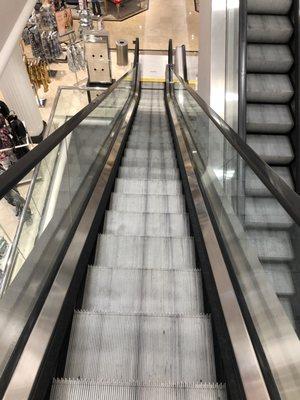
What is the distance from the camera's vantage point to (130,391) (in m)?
1.77

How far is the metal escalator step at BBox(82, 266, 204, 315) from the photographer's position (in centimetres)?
237

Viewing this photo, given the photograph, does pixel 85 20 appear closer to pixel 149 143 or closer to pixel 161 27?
pixel 161 27

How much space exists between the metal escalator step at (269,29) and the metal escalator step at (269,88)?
51cm

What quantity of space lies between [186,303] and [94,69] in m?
9.68

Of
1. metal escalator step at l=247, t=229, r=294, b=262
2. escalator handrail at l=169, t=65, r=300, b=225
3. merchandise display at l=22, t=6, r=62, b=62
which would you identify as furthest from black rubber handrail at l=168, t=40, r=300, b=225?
merchandise display at l=22, t=6, r=62, b=62

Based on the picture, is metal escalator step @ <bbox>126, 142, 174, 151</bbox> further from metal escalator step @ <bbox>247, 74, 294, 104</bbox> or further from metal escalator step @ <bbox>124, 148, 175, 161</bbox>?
metal escalator step @ <bbox>247, 74, 294, 104</bbox>

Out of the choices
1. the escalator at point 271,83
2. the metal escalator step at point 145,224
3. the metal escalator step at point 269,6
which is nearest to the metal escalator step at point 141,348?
the metal escalator step at point 145,224

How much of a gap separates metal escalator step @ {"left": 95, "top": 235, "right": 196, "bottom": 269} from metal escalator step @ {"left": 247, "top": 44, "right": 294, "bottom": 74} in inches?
134

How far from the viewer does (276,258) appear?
186 cm

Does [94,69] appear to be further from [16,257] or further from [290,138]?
[16,257]

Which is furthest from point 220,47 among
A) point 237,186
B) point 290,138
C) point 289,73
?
point 237,186

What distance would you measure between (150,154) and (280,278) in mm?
3876

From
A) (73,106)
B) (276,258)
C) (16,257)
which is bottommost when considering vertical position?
(73,106)

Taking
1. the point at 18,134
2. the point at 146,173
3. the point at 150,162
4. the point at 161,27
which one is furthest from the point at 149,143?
the point at 161,27
